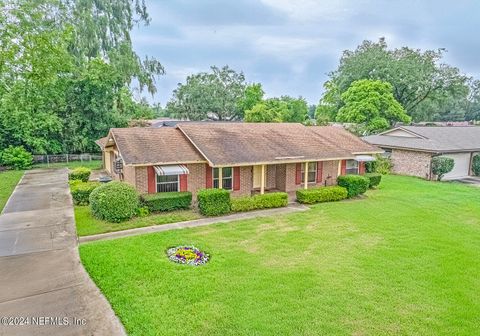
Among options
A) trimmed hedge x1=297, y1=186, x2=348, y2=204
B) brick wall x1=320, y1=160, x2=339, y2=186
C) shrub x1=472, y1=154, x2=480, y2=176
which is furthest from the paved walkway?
shrub x1=472, y1=154, x2=480, y2=176

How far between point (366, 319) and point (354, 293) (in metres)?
1.01

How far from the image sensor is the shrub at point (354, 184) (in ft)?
58.0

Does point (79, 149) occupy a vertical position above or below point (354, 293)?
above

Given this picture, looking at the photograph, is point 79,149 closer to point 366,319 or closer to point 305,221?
point 305,221

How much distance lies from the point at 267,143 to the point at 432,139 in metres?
15.1

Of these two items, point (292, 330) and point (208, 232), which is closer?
point (292, 330)

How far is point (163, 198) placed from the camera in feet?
46.3

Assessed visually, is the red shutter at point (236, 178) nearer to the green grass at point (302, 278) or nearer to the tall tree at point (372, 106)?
the green grass at point (302, 278)

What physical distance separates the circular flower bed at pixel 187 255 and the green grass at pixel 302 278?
247 millimetres

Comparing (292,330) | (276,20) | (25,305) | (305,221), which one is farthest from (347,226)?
(276,20)

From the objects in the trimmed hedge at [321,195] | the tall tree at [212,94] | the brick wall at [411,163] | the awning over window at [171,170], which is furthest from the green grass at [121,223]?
the tall tree at [212,94]

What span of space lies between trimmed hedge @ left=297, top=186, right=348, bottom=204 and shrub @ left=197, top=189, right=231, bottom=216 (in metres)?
4.00

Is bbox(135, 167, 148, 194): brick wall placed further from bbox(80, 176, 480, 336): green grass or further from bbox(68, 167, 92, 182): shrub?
bbox(68, 167, 92, 182): shrub

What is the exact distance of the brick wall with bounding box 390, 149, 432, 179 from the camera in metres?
24.3
